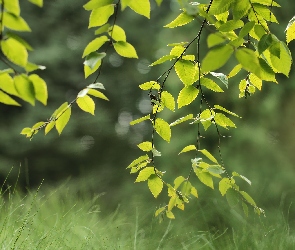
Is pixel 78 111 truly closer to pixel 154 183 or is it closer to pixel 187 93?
pixel 154 183

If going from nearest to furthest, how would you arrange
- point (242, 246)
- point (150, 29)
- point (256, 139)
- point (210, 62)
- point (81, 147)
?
1. point (210, 62)
2. point (242, 246)
3. point (256, 139)
4. point (81, 147)
5. point (150, 29)

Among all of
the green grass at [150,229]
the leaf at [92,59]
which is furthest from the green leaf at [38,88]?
the green grass at [150,229]

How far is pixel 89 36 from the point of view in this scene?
6379mm

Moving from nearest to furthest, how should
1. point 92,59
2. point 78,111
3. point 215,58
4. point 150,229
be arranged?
point 215,58, point 92,59, point 150,229, point 78,111

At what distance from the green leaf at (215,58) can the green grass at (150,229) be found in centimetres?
147

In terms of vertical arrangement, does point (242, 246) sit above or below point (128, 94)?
above

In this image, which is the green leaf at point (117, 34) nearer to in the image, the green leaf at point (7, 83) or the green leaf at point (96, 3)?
the green leaf at point (96, 3)

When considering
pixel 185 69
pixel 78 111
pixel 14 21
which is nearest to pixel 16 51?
pixel 14 21

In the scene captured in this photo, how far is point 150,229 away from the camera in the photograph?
2.61 meters

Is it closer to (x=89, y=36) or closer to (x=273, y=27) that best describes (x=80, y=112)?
(x=89, y=36)

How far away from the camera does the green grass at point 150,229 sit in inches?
85.7

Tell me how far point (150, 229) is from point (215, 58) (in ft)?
6.83

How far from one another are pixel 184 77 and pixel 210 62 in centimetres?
53

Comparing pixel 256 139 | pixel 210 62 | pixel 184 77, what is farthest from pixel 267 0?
pixel 256 139
